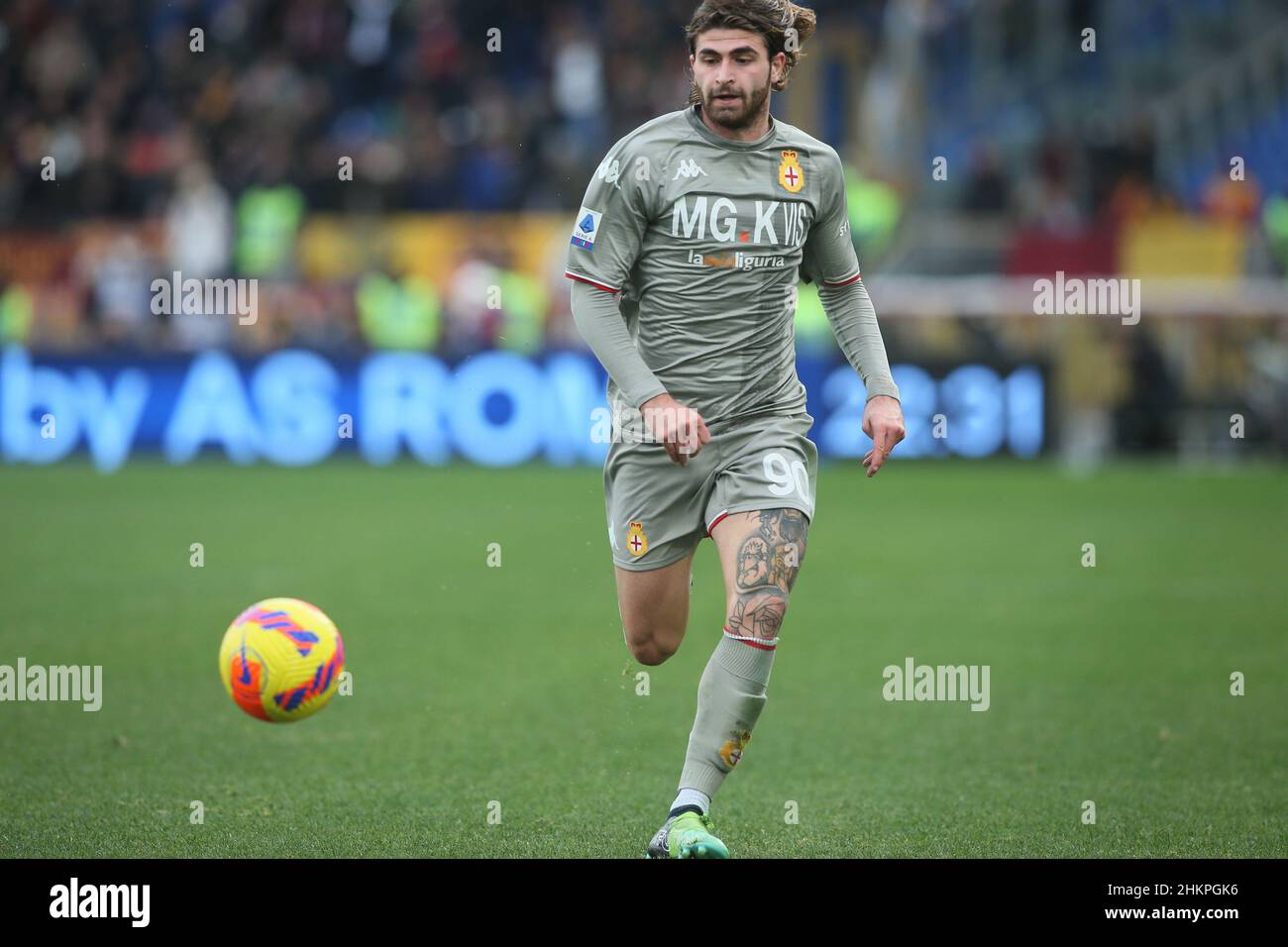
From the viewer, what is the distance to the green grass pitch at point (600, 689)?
545 centimetres

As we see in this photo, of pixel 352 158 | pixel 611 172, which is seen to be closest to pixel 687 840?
pixel 611 172

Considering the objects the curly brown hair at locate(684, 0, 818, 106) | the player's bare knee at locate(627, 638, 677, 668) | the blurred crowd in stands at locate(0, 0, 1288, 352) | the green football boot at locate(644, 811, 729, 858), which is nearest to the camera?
the green football boot at locate(644, 811, 729, 858)

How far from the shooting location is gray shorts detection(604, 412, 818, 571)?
5191 millimetres

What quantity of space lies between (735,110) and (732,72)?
0.11 meters

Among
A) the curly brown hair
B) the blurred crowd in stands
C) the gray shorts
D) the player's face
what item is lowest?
the gray shorts

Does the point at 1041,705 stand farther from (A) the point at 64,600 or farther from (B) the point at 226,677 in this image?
(A) the point at 64,600

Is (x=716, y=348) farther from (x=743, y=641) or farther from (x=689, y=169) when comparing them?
(x=743, y=641)

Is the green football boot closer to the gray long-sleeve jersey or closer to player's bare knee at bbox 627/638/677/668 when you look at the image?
player's bare knee at bbox 627/638/677/668

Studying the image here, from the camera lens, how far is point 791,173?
17.2 feet

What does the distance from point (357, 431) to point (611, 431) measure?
13153 millimetres

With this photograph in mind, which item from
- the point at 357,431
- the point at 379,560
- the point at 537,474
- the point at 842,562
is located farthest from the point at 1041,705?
the point at 357,431

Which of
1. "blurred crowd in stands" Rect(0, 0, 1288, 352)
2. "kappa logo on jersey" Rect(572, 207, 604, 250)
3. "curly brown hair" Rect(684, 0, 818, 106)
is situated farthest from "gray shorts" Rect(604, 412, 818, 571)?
"blurred crowd in stands" Rect(0, 0, 1288, 352)

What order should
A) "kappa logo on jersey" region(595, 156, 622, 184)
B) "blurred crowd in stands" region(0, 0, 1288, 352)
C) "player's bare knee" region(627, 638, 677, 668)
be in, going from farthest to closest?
"blurred crowd in stands" region(0, 0, 1288, 352), "player's bare knee" region(627, 638, 677, 668), "kappa logo on jersey" region(595, 156, 622, 184)

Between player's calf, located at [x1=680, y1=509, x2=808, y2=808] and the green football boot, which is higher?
player's calf, located at [x1=680, y1=509, x2=808, y2=808]
